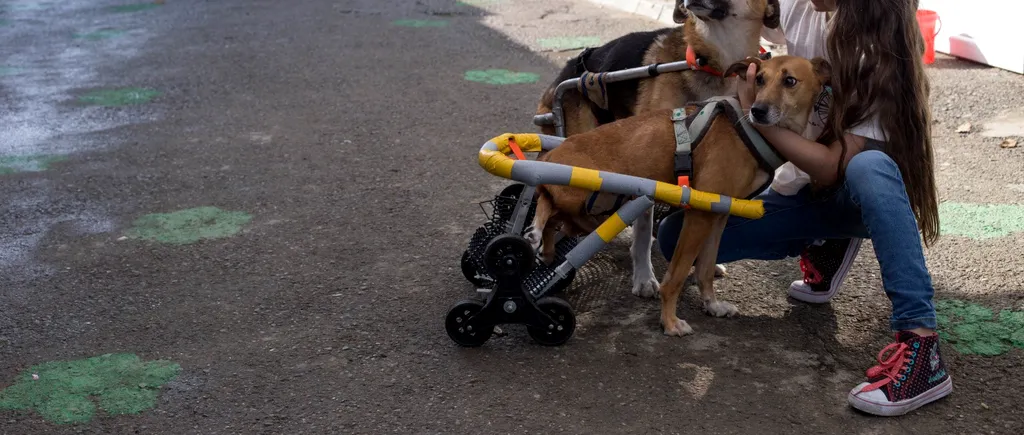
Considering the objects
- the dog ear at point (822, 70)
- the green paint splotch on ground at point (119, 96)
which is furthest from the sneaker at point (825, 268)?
the green paint splotch on ground at point (119, 96)

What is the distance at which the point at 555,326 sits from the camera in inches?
150

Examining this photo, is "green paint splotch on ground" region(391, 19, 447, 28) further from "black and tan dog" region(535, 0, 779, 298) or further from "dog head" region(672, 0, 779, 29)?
"dog head" region(672, 0, 779, 29)

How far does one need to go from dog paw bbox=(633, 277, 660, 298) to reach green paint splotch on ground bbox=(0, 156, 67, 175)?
4435 millimetres

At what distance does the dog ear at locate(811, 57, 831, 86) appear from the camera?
3625 mm

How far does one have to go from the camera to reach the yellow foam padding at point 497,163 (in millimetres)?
3539

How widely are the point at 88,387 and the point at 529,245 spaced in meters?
1.72

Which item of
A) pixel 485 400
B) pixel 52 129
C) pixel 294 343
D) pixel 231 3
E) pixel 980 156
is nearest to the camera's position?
pixel 485 400

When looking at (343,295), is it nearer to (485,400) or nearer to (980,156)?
(485,400)

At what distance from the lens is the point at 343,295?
4484 mm

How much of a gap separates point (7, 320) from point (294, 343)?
1.37 metres

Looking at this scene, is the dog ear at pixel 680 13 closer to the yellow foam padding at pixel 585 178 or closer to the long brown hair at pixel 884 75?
the long brown hair at pixel 884 75

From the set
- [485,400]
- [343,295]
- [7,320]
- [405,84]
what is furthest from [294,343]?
[405,84]

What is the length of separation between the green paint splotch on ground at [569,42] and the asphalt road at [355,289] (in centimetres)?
114

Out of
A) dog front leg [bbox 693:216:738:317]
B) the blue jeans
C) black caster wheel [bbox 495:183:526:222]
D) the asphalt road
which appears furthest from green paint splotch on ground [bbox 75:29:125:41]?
the blue jeans
